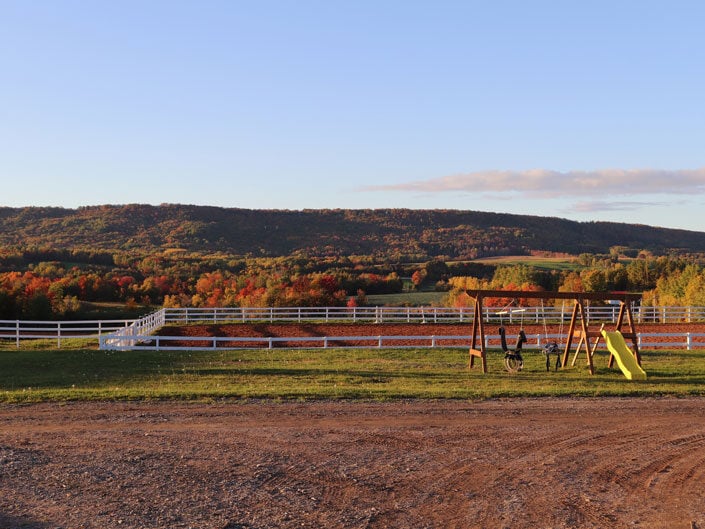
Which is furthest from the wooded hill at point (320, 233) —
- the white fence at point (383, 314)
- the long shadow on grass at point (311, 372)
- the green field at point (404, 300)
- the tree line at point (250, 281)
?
the long shadow on grass at point (311, 372)

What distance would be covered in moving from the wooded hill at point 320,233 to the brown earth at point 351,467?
457ft

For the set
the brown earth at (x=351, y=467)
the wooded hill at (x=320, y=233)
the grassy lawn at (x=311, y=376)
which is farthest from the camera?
the wooded hill at (x=320, y=233)

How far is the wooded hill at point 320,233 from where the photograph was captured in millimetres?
159375

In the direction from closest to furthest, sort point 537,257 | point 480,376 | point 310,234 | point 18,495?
1. point 18,495
2. point 480,376
3. point 537,257
4. point 310,234

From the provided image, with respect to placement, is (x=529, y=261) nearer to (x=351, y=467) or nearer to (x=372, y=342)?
(x=372, y=342)

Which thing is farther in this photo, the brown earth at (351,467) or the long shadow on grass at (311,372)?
the long shadow on grass at (311,372)

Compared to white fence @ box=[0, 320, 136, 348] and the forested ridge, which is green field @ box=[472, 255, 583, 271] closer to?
the forested ridge

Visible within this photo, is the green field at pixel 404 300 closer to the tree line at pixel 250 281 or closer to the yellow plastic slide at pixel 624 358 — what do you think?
the tree line at pixel 250 281

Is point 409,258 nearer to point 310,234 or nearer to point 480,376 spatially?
point 310,234

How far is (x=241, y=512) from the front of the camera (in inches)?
336

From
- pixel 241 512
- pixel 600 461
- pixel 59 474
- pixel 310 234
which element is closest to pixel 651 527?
pixel 600 461

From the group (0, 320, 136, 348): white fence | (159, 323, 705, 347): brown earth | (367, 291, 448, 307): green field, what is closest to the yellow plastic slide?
(159, 323, 705, 347): brown earth

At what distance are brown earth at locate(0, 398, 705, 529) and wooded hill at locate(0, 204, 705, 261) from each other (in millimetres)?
139270

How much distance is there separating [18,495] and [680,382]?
15705 millimetres
